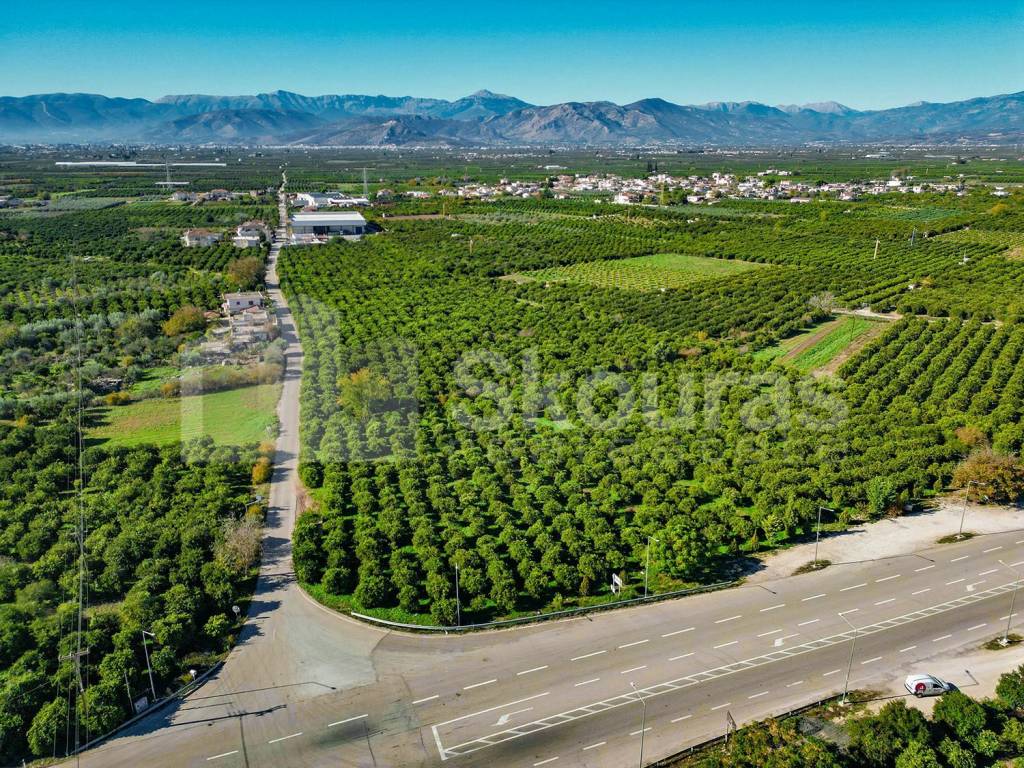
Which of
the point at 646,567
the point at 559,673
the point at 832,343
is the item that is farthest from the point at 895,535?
the point at 832,343

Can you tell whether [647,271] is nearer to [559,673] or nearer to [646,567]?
[646,567]

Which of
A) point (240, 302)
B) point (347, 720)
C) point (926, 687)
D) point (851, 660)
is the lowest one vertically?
point (347, 720)

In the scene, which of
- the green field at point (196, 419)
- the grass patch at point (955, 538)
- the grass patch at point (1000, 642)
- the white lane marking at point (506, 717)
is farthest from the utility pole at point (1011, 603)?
the green field at point (196, 419)

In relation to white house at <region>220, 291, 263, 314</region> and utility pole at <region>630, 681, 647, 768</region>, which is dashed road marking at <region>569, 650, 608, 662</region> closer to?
utility pole at <region>630, 681, 647, 768</region>

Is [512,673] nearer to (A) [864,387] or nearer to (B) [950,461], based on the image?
(B) [950,461]

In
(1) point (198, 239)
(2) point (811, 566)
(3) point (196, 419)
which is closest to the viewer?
(2) point (811, 566)

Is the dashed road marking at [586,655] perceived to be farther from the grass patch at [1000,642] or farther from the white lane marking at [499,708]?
the grass patch at [1000,642]

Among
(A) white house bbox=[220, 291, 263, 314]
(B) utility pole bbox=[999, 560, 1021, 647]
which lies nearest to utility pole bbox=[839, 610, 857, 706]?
(B) utility pole bbox=[999, 560, 1021, 647]
